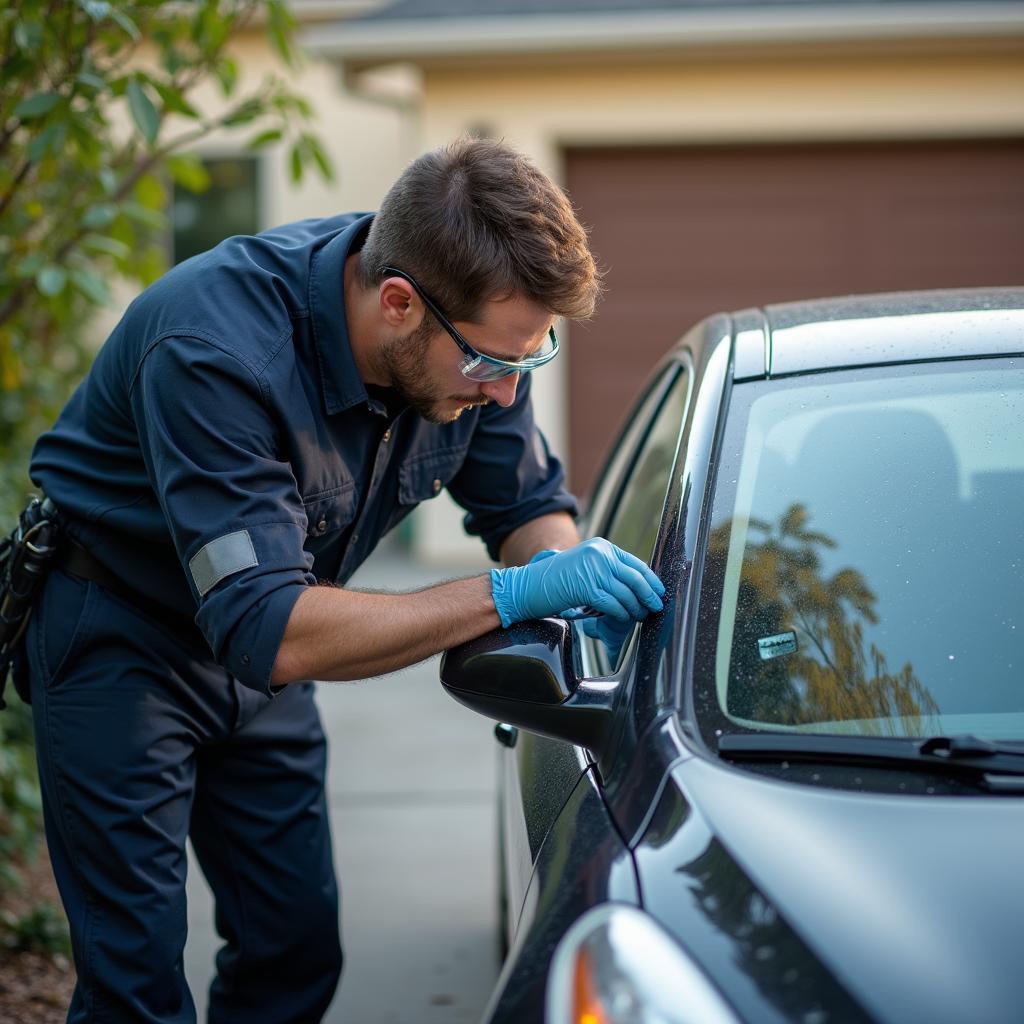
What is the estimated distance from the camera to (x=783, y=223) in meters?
7.81

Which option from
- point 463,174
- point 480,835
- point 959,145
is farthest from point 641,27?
point 463,174

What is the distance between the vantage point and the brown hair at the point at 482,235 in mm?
1964

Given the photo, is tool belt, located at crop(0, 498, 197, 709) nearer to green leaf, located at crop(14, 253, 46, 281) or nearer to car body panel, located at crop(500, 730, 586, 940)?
car body panel, located at crop(500, 730, 586, 940)

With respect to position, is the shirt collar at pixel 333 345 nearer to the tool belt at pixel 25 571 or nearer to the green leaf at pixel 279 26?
the tool belt at pixel 25 571

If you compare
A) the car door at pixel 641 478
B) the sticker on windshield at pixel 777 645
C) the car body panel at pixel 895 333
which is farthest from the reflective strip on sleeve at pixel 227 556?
the car body panel at pixel 895 333

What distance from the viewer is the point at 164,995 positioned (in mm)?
2086

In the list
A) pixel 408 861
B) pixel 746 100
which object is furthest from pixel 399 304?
pixel 746 100

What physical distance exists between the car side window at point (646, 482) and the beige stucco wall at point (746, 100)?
16.8 feet

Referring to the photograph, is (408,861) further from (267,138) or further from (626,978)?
(626,978)

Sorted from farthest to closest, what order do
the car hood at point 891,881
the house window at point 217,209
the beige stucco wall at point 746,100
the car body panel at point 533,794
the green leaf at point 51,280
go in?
the house window at point 217,209 < the beige stucco wall at point 746,100 < the green leaf at point 51,280 < the car body panel at point 533,794 < the car hood at point 891,881

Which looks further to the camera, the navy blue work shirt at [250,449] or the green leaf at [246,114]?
the green leaf at [246,114]

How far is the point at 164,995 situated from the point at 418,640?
0.77 meters

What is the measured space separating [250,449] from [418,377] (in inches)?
12.7

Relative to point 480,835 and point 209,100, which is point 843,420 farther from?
point 209,100
